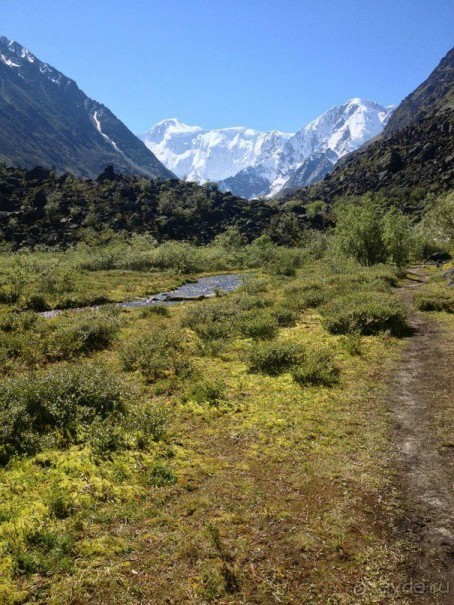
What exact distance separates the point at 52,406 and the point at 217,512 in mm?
5534

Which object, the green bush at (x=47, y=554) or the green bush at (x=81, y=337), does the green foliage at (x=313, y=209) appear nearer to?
the green bush at (x=81, y=337)

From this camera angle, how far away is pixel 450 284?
1460 inches

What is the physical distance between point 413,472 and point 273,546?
148 inches

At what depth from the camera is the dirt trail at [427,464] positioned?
5.92m

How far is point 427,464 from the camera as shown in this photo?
8828 mm

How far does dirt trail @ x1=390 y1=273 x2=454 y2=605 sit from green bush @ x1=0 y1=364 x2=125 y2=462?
24.6 feet

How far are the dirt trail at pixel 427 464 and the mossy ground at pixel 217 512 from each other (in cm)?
32

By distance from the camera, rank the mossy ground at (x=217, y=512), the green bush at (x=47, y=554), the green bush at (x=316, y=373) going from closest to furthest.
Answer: the mossy ground at (x=217, y=512), the green bush at (x=47, y=554), the green bush at (x=316, y=373)

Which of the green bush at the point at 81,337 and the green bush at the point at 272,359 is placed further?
the green bush at the point at 81,337

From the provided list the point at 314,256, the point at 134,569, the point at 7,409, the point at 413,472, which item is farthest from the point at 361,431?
the point at 314,256

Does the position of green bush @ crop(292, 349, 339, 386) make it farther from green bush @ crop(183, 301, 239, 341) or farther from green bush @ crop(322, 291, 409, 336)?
green bush @ crop(183, 301, 239, 341)

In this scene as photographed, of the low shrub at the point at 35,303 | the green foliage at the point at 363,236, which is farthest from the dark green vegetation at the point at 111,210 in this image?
the green foliage at the point at 363,236

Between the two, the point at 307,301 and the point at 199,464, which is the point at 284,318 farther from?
the point at 199,464

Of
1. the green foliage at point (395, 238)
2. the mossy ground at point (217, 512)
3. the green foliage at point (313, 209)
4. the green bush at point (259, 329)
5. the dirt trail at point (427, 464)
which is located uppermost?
the green foliage at point (313, 209)
